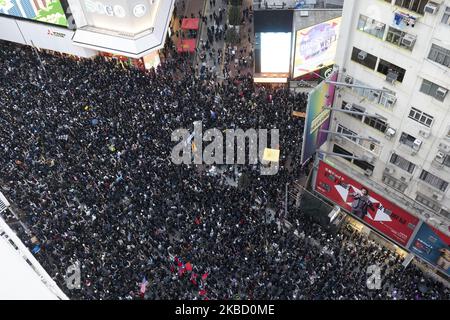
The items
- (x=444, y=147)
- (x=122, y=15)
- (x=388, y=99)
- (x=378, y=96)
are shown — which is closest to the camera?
(x=444, y=147)

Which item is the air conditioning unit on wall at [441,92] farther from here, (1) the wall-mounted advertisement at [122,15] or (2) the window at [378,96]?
(1) the wall-mounted advertisement at [122,15]

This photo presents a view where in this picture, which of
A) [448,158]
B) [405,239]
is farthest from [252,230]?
[448,158]

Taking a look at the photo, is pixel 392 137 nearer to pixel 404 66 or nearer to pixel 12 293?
pixel 404 66

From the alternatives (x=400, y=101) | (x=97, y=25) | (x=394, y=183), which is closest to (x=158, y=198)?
(x=394, y=183)

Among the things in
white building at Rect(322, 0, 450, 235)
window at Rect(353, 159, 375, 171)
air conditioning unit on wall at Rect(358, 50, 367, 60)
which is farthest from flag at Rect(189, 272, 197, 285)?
air conditioning unit on wall at Rect(358, 50, 367, 60)

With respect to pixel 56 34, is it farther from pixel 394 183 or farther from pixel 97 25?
pixel 394 183

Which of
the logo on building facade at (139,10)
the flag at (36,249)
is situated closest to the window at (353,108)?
the logo on building facade at (139,10)
